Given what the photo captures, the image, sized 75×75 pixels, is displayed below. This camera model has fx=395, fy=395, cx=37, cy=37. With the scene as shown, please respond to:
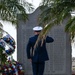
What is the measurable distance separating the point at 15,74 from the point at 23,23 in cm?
151

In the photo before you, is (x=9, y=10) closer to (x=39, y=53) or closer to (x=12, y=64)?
(x=39, y=53)

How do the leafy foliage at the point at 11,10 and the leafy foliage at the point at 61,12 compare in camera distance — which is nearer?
the leafy foliage at the point at 61,12

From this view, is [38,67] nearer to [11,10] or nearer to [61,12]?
[11,10]

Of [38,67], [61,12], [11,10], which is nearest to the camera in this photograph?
[61,12]

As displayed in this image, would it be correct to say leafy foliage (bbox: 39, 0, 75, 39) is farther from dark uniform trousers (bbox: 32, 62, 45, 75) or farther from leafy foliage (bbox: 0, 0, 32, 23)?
dark uniform trousers (bbox: 32, 62, 45, 75)

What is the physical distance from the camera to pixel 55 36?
11164mm

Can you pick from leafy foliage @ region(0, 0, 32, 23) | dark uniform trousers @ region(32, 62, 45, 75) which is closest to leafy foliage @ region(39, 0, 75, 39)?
leafy foliage @ region(0, 0, 32, 23)

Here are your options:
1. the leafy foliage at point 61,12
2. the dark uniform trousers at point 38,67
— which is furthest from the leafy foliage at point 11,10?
the dark uniform trousers at point 38,67

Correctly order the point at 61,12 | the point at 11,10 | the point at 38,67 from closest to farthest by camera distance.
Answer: the point at 61,12 → the point at 11,10 → the point at 38,67

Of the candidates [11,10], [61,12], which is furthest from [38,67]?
[61,12]

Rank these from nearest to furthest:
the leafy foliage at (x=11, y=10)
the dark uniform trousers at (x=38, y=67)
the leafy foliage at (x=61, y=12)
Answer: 1. the leafy foliage at (x=61, y=12)
2. the leafy foliage at (x=11, y=10)
3. the dark uniform trousers at (x=38, y=67)

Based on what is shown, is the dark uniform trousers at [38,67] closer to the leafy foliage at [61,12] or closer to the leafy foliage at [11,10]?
the leafy foliage at [61,12]

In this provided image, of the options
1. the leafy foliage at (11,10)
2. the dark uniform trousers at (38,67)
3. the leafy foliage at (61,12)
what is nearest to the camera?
the leafy foliage at (61,12)

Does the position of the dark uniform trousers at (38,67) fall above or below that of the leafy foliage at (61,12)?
below
